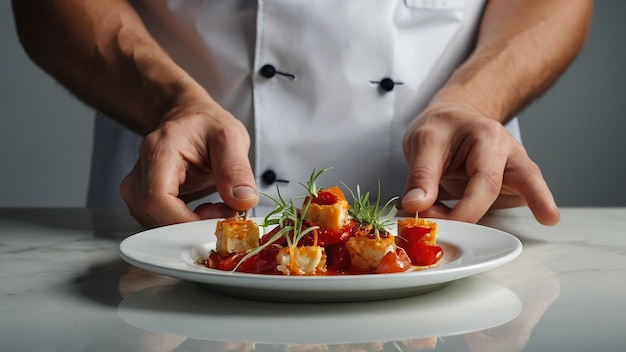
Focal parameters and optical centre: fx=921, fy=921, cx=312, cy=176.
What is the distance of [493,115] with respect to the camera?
5.08 ft

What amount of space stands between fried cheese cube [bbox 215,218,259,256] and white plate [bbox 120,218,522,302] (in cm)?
3

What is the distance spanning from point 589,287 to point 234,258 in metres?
0.34

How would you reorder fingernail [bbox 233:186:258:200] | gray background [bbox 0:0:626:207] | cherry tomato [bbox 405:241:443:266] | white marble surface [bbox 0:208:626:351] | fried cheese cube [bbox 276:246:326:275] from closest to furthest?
white marble surface [bbox 0:208:626:351] < fried cheese cube [bbox 276:246:326:275] < cherry tomato [bbox 405:241:443:266] < fingernail [bbox 233:186:258:200] < gray background [bbox 0:0:626:207]

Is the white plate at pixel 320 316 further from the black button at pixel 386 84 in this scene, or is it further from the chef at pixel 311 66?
the black button at pixel 386 84

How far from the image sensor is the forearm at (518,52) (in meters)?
1.55

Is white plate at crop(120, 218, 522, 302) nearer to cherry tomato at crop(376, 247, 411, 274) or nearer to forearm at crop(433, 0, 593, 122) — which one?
cherry tomato at crop(376, 247, 411, 274)

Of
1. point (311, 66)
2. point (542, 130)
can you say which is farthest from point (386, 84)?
point (542, 130)

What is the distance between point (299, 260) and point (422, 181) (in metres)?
0.44

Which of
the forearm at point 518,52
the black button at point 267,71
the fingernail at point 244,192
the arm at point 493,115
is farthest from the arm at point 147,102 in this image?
the forearm at point 518,52

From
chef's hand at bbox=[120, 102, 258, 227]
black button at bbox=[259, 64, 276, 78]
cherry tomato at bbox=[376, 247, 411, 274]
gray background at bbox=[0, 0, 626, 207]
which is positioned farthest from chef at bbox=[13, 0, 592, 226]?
gray background at bbox=[0, 0, 626, 207]

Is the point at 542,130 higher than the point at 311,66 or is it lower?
lower

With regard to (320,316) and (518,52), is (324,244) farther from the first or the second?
(518,52)

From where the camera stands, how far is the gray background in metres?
3.48

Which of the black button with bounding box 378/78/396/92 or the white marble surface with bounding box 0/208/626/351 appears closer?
the white marble surface with bounding box 0/208/626/351
